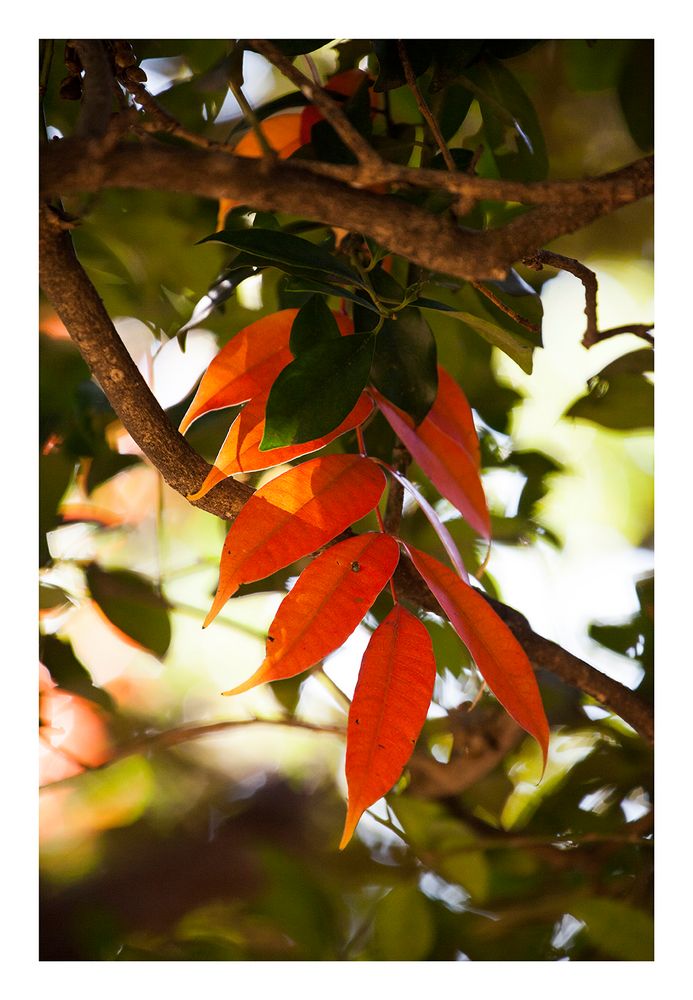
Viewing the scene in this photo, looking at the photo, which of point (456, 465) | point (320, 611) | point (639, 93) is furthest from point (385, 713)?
point (639, 93)

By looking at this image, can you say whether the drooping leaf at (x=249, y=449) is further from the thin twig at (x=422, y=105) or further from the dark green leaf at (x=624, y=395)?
the dark green leaf at (x=624, y=395)

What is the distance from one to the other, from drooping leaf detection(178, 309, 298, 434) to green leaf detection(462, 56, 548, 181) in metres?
0.16

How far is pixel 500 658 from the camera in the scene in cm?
33

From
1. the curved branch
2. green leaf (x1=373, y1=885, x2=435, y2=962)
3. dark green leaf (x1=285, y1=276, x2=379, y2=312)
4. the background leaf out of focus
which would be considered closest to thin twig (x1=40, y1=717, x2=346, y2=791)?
the background leaf out of focus

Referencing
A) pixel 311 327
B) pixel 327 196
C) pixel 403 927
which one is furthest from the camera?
pixel 403 927

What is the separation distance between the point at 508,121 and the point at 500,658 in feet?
0.91

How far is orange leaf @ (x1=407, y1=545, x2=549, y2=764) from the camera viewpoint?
0.32m

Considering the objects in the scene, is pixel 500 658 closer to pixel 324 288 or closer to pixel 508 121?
pixel 324 288

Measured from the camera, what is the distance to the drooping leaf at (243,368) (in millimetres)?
368

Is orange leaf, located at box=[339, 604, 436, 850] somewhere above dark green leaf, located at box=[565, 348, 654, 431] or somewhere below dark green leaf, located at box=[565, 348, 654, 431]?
below

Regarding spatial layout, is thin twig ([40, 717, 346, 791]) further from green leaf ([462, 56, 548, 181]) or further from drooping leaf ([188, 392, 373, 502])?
green leaf ([462, 56, 548, 181])

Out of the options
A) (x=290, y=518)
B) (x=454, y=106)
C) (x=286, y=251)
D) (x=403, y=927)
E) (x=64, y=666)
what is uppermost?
(x=454, y=106)
